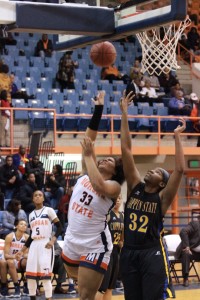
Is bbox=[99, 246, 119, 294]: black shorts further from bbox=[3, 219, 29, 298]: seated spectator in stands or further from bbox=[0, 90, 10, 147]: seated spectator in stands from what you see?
bbox=[0, 90, 10, 147]: seated spectator in stands

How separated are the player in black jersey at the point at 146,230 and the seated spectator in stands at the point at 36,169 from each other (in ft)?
31.9

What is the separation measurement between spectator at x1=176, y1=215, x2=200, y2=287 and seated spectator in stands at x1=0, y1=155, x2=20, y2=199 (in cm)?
373

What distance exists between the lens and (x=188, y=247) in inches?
616

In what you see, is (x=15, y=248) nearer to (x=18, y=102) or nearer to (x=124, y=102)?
(x=124, y=102)

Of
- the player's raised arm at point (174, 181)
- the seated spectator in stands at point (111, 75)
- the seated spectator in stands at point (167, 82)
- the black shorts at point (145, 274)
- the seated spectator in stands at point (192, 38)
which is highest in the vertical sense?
the seated spectator in stands at point (192, 38)

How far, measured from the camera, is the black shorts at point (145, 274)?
25.0 feet

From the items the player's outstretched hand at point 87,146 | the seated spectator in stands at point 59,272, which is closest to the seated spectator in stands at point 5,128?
the seated spectator in stands at point 59,272

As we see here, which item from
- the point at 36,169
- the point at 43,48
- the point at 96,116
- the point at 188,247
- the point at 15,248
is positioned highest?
the point at 43,48

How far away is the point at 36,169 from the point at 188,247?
3.89m

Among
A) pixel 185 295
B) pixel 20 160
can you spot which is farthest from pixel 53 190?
pixel 185 295

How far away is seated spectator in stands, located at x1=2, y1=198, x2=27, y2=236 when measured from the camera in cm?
1539

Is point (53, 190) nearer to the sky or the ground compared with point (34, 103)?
nearer to the ground

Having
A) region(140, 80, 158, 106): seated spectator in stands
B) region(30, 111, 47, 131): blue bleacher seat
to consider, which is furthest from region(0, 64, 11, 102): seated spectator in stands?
region(140, 80, 158, 106): seated spectator in stands

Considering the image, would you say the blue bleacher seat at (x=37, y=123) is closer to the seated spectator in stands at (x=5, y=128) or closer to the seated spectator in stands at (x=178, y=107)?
the seated spectator in stands at (x=5, y=128)
